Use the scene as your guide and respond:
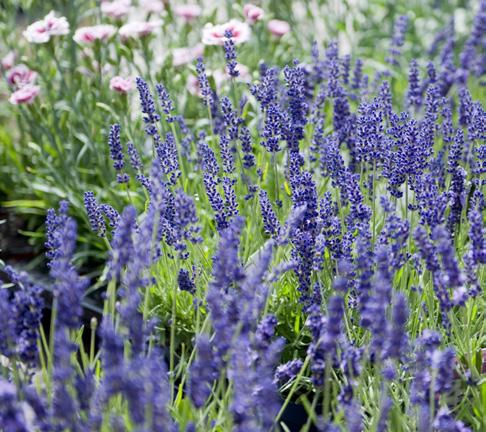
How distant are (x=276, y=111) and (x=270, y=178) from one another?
3.07 ft

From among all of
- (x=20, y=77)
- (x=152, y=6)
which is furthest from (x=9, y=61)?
(x=152, y=6)

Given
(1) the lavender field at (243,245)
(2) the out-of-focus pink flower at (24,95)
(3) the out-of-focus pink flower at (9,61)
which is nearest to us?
(1) the lavender field at (243,245)

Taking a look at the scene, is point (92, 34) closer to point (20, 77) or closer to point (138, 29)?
point (138, 29)

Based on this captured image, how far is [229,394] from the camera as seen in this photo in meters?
2.12

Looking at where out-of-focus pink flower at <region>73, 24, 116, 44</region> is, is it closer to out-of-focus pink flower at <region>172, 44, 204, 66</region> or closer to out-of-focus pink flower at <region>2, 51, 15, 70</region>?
out-of-focus pink flower at <region>172, 44, 204, 66</region>

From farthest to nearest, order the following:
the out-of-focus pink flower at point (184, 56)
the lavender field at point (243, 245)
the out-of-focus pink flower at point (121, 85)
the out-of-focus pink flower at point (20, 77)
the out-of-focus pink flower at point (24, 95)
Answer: the out-of-focus pink flower at point (184, 56)
the out-of-focus pink flower at point (20, 77)
the out-of-focus pink flower at point (24, 95)
the out-of-focus pink flower at point (121, 85)
the lavender field at point (243, 245)

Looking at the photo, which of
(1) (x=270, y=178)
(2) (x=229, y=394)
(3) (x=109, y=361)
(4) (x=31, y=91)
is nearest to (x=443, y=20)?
(1) (x=270, y=178)

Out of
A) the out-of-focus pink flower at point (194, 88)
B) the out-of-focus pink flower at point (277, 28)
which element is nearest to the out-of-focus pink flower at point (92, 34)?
the out-of-focus pink flower at point (194, 88)

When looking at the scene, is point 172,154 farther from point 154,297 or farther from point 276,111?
point 154,297

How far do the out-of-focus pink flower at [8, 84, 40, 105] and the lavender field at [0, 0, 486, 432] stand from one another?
14 mm

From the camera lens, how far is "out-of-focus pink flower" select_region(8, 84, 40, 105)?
3766mm

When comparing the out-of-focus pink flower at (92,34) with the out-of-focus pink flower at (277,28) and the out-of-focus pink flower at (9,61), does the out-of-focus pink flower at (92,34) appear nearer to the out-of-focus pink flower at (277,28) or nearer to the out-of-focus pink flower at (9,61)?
the out-of-focus pink flower at (9,61)

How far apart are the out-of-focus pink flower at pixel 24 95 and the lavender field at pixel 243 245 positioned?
1 cm

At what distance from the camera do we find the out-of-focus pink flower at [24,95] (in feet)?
12.4
